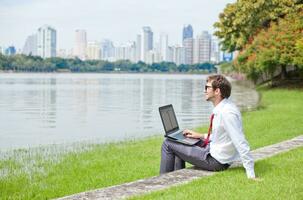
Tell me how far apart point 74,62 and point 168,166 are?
176 meters

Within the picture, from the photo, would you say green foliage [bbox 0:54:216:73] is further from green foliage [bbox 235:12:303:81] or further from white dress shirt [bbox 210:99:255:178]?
white dress shirt [bbox 210:99:255:178]

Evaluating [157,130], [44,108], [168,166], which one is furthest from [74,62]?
[168,166]

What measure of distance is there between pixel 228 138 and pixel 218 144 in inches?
6.2

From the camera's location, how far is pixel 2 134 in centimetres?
1795

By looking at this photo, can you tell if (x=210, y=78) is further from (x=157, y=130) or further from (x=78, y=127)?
(x=78, y=127)

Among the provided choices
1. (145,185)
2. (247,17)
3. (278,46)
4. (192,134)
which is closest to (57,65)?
(247,17)

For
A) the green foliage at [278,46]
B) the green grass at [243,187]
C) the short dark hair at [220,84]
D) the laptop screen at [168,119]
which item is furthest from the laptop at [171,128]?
the green foliage at [278,46]

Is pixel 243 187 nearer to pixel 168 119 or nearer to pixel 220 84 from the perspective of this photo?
pixel 220 84

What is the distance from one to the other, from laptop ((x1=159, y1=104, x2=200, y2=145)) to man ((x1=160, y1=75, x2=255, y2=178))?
0.19 feet

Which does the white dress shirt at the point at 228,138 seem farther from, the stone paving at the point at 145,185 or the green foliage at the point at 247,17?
the green foliage at the point at 247,17

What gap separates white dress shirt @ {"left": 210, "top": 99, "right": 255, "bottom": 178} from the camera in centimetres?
675

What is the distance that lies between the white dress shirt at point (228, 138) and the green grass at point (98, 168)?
0.22 m

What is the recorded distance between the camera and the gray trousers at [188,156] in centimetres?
721

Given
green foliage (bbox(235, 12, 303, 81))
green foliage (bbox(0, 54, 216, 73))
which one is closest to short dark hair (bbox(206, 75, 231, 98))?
green foliage (bbox(235, 12, 303, 81))
